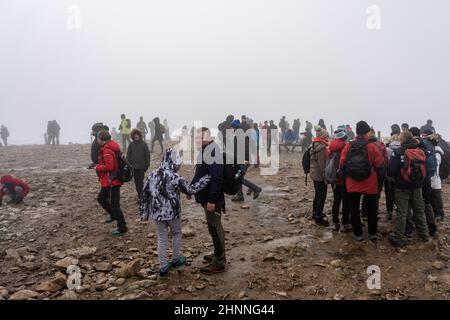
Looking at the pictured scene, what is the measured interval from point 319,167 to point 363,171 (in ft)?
4.19

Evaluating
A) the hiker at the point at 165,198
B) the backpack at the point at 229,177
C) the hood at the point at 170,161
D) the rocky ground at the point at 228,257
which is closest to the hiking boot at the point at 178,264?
the rocky ground at the point at 228,257

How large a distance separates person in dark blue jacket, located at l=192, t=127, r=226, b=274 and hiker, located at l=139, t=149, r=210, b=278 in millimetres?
146

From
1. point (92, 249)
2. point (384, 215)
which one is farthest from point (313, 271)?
point (92, 249)

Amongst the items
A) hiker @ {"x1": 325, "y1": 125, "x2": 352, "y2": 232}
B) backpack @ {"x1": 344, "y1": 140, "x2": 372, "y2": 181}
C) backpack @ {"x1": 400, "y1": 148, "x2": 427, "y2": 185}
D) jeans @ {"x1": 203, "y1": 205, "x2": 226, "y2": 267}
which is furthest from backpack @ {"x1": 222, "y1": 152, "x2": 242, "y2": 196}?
backpack @ {"x1": 400, "y1": 148, "x2": 427, "y2": 185}

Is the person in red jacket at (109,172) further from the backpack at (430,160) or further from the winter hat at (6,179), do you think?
the backpack at (430,160)

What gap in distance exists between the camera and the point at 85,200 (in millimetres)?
10555

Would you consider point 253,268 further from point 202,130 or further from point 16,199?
point 16,199

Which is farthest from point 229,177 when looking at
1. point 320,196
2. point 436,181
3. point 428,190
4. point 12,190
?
point 12,190

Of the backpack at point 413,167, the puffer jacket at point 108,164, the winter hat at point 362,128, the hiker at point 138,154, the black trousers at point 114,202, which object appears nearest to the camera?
the backpack at point 413,167

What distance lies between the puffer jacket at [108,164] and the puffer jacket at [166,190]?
78.5 inches

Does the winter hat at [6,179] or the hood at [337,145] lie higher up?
the hood at [337,145]

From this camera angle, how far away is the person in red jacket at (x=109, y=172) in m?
7.15

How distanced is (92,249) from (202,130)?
11.4 feet
